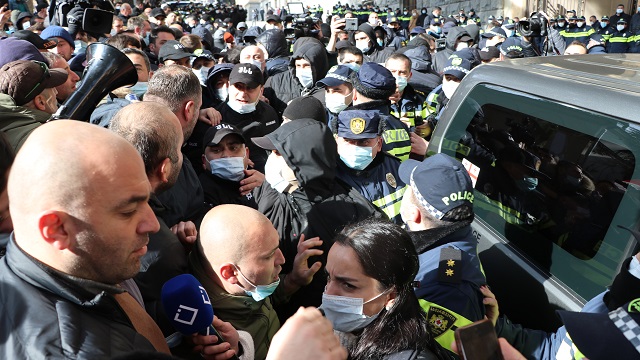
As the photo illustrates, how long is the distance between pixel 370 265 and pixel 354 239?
0.41 ft

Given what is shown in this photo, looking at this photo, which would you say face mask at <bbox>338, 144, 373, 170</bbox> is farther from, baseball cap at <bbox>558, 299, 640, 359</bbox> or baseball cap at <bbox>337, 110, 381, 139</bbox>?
baseball cap at <bbox>558, 299, 640, 359</bbox>

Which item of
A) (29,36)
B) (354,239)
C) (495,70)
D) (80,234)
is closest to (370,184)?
(495,70)

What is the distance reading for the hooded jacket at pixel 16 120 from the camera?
112 inches

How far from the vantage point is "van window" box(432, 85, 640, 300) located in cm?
217

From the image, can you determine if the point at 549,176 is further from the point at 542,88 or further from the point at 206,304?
the point at 206,304

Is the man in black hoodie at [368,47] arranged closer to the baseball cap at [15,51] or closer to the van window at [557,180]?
the baseball cap at [15,51]

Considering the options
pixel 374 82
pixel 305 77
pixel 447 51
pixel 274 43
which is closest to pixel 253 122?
pixel 374 82

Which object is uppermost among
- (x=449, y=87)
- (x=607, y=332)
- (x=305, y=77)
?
(x=607, y=332)

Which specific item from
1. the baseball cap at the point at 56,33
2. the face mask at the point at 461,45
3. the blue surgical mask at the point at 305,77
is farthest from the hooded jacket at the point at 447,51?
the baseball cap at the point at 56,33

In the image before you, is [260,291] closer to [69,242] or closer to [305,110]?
[69,242]

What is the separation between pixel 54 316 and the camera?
1282 millimetres

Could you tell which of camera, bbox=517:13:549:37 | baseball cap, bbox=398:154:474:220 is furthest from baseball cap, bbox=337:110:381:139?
camera, bbox=517:13:549:37

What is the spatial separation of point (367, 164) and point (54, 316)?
100 inches

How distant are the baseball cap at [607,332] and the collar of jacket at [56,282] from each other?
1.22 m
